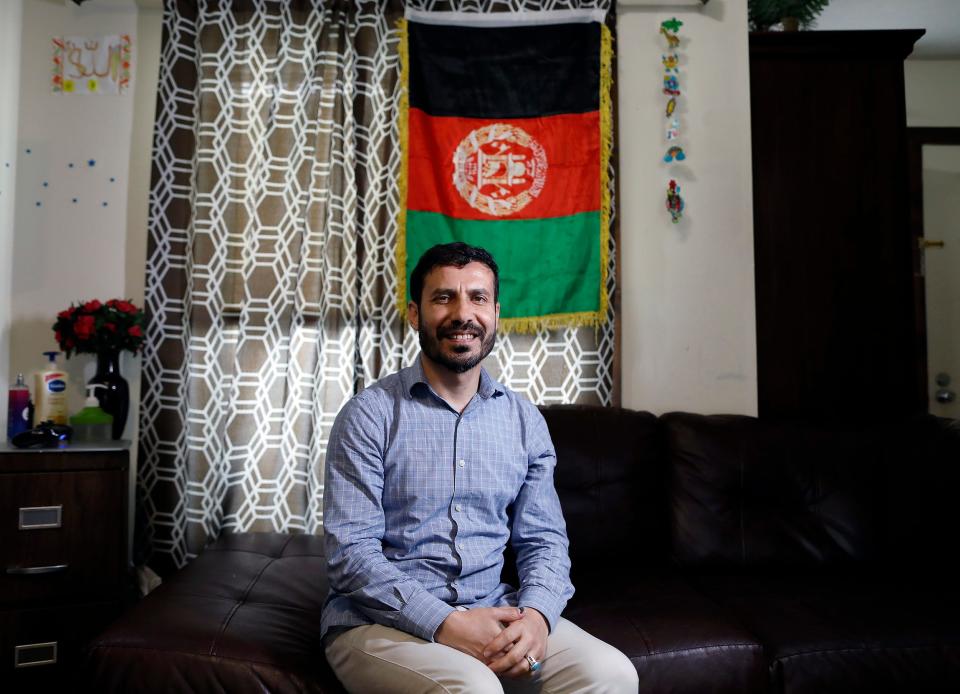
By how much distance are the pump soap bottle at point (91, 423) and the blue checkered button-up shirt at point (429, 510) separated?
1.27 m

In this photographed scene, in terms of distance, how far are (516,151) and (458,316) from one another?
1.22 m

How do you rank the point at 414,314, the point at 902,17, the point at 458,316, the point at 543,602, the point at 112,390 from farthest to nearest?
the point at 902,17 → the point at 112,390 → the point at 414,314 → the point at 458,316 → the point at 543,602

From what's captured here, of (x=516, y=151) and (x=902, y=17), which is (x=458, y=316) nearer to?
(x=516, y=151)

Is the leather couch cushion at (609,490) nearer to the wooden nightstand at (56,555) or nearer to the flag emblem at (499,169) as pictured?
the flag emblem at (499,169)

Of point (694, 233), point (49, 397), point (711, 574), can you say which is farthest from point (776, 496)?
point (49, 397)

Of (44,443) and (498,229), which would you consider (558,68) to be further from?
(44,443)

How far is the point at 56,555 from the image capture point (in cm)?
189

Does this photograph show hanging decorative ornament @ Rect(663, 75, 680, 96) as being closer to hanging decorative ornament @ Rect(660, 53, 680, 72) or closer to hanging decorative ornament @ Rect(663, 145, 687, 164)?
hanging decorative ornament @ Rect(660, 53, 680, 72)

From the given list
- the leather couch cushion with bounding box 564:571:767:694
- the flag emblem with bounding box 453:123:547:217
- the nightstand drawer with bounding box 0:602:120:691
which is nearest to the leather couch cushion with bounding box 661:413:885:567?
the leather couch cushion with bounding box 564:571:767:694

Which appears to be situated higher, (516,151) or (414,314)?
(516,151)

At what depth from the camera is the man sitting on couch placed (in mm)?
1169

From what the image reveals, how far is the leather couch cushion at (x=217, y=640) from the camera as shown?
4.06 ft

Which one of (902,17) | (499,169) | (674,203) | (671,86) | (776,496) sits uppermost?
(902,17)

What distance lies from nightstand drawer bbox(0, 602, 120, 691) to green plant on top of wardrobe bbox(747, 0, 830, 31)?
309cm
